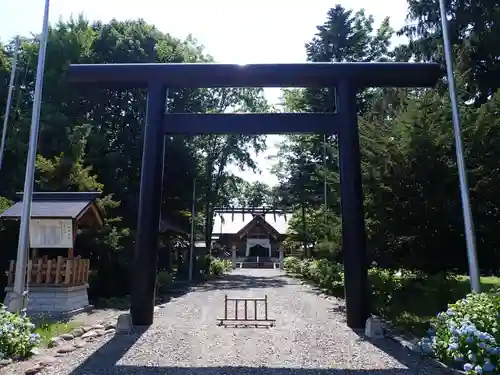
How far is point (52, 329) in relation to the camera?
8312 mm

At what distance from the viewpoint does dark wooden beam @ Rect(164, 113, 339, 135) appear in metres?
8.80

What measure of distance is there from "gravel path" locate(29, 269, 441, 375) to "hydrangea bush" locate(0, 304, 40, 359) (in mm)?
537

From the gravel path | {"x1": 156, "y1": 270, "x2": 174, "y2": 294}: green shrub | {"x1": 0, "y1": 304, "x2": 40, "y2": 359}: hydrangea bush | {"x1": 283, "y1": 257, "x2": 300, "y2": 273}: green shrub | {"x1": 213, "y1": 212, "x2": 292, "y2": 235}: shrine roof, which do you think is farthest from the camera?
{"x1": 213, "y1": 212, "x2": 292, "y2": 235}: shrine roof

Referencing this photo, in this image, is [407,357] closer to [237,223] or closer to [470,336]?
[470,336]

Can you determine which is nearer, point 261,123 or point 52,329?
point 52,329

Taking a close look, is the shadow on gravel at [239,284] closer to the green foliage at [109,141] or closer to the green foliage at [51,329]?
the green foliage at [109,141]

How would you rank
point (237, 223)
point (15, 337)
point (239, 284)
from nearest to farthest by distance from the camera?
1. point (15, 337)
2. point (239, 284)
3. point (237, 223)

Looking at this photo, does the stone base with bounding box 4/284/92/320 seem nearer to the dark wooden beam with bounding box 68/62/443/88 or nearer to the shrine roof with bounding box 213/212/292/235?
the dark wooden beam with bounding box 68/62/443/88

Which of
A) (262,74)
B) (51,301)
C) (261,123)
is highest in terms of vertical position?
(262,74)

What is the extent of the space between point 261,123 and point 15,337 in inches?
223

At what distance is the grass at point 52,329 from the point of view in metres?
7.47

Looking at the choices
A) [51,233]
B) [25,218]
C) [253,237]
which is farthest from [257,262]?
[25,218]

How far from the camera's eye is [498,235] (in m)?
9.84

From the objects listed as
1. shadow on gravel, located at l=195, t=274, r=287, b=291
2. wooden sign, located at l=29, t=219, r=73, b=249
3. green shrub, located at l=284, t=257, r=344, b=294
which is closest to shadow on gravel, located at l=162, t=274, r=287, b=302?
shadow on gravel, located at l=195, t=274, r=287, b=291
